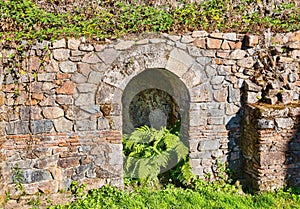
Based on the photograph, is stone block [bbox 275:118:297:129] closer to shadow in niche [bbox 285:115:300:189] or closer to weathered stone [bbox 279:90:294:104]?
shadow in niche [bbox 285:115:300:189]

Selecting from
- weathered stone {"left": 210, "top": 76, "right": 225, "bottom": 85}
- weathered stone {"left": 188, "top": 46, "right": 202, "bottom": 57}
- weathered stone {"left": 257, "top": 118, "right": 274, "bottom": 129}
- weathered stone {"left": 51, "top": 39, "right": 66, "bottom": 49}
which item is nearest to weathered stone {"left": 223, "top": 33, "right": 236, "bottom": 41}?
weathered stone {"left": 188, "top": 46, "right": 202, "bottom": 57}

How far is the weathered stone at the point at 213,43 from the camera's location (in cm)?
629

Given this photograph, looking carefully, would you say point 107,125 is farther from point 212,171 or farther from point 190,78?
point 212,171

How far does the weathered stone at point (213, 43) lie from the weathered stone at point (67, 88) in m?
2.21

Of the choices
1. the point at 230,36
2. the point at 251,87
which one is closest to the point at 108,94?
the point at 230,36

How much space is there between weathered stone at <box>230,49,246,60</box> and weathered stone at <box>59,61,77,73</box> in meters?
2.52

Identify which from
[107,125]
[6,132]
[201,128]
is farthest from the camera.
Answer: [201,128]

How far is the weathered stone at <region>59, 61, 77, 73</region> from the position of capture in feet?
19.0

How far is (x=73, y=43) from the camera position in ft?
19.0

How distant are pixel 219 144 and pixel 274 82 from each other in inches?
53.4

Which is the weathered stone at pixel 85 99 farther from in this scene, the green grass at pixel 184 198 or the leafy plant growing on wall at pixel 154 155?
the green grass at pixel 184 198

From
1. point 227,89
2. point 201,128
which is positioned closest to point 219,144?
point 201,128

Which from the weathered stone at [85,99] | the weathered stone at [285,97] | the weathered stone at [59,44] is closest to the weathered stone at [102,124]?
the weathered stone at [85,99]

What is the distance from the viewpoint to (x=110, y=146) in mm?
6078
